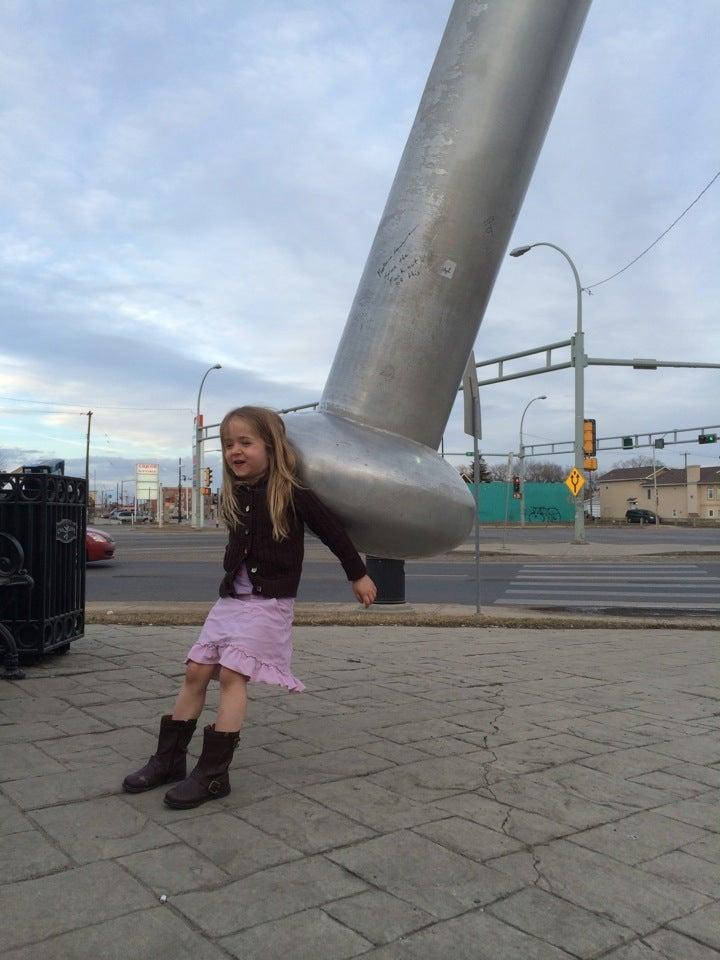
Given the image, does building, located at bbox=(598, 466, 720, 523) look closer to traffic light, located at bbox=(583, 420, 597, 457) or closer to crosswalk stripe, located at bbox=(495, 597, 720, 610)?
traffic light, located at bbox=(583, 420, 597, 457)

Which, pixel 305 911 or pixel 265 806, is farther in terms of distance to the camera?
pixel 265 806

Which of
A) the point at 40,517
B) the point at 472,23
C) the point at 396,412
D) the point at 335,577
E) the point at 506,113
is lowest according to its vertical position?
the point at 335,577

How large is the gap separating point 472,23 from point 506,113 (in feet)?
1.15

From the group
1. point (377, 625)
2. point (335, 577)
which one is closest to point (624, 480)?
point (335, 577)

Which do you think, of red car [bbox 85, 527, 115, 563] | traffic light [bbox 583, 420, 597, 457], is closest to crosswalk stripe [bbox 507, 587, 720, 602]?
red car [bbox 85, 527, 115, 563]

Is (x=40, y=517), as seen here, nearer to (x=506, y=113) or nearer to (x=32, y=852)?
(x=32, y=852)

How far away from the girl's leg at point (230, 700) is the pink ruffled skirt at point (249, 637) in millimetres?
41

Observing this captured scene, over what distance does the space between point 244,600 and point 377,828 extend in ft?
3.04

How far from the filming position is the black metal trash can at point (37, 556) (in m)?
5.48

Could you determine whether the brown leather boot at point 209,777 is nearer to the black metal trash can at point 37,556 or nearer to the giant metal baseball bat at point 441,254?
the giant metal baseball bat at point 441,254

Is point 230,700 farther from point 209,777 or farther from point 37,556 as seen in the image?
point 37,556

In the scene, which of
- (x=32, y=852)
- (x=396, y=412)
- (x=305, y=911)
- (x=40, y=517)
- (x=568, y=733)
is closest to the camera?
(x=305, y=911)

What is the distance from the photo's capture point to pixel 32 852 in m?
2.51

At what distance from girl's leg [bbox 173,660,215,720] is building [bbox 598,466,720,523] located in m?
97.1
